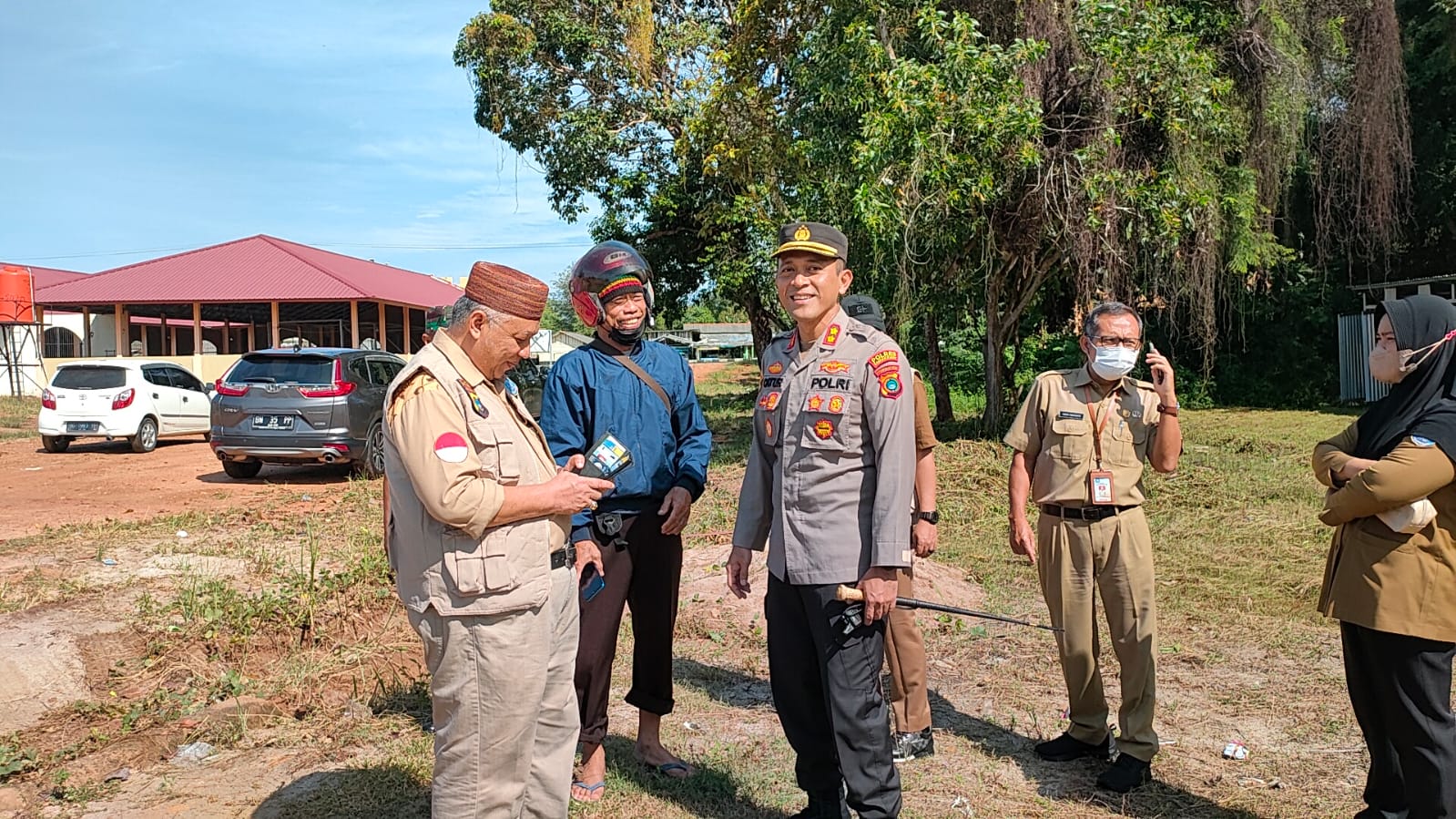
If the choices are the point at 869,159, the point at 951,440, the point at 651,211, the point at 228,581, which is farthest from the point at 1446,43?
the point at 228,581

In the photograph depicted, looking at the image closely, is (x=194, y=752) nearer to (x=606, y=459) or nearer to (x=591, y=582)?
(x=591, y=582)

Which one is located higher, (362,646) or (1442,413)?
(1442,413)

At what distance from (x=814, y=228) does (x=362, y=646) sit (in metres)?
3.37

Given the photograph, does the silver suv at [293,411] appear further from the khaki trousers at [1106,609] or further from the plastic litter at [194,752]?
the khaki trousers at [1106,609]

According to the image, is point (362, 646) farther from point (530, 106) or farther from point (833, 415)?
point (530, 106)

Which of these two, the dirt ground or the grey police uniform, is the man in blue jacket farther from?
the dirt ground

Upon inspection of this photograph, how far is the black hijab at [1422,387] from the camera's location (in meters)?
2.91

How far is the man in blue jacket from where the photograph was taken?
354 cm

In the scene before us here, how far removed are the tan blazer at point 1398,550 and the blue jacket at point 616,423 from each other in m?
2.12

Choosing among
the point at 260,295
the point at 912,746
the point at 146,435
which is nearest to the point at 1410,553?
the point at 912,746

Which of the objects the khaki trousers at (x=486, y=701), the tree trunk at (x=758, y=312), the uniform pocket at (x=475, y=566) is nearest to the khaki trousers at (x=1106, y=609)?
the khaki trousers at (x=486, y=701)

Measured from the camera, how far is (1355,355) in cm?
1797

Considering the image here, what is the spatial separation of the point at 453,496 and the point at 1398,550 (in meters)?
2.78

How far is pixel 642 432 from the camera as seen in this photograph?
11.8 ft
